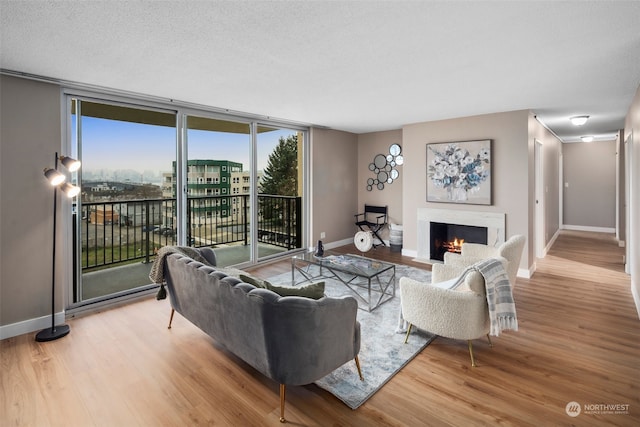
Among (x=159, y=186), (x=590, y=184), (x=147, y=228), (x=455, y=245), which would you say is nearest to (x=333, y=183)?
(x=455, y=245)

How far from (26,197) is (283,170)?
12.4 ft

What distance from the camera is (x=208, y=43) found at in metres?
2.40

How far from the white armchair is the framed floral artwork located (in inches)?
56.7

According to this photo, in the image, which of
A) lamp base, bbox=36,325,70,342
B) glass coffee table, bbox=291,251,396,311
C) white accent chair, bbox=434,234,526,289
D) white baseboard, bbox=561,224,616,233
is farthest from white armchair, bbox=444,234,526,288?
white baseboard, bbox=561,224,616,233

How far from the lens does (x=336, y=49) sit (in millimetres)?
2514

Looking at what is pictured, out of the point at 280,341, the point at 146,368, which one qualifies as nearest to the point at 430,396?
the point at 280,341

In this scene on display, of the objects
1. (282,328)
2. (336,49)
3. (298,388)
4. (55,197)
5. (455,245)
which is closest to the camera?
(282,328)

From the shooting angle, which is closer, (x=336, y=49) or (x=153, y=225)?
(x=336, y=49)

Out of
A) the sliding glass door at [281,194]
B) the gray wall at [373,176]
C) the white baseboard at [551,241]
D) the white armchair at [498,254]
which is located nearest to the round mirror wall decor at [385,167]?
the gray wall at [373,176]

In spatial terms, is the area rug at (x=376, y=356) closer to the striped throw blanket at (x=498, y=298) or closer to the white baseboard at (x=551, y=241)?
the striped throw blanket at (x=498, y=298)

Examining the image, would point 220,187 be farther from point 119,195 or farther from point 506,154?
point 506,154

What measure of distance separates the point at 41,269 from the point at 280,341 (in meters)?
2.78

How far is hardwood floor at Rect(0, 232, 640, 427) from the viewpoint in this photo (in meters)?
2.01

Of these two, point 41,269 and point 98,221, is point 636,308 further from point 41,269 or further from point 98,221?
point 98,221
